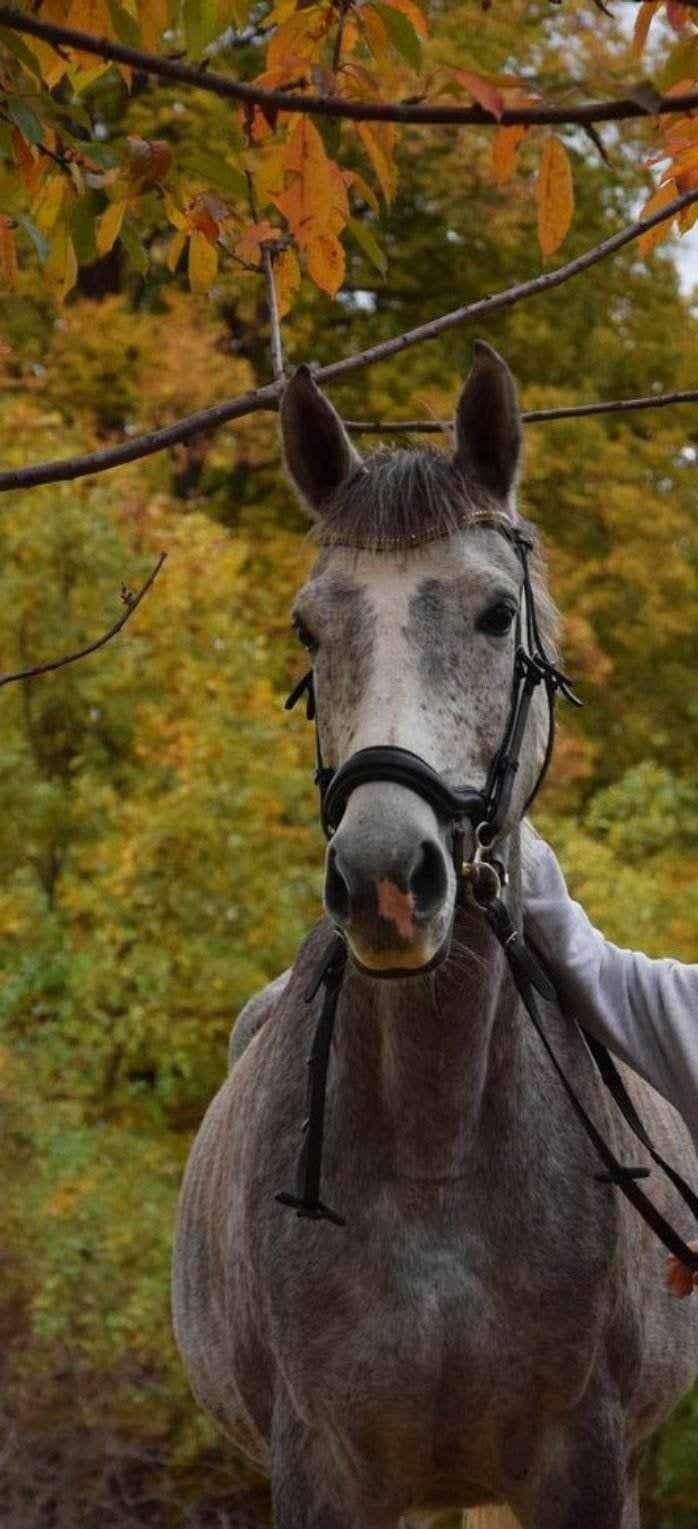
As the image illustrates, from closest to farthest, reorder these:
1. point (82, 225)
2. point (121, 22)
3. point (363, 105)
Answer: point (363, 105) → point (121, 22) → point (82, 225)

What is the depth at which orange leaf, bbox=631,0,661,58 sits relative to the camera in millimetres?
2613

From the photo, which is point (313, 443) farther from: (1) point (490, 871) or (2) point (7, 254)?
(1) point (490, 871)

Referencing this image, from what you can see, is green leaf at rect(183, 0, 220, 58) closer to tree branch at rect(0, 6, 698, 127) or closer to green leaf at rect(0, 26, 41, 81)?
green leaf at rect(0, 26, 41, 81)

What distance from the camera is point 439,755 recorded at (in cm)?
324

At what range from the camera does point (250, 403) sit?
2.84 m

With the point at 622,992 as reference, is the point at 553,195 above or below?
above

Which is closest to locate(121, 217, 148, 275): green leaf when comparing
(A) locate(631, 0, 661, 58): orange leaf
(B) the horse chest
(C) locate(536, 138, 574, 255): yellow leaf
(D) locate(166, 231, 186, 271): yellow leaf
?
(D) locate(166, 231, 186, 271): yellow leaf

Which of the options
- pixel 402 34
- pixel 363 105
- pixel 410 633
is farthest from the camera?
pixel 410 633

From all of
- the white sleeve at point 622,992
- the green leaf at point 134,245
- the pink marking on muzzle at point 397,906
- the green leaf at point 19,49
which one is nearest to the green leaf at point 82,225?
the green leaf at point 134,245

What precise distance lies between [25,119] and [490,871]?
1.42m

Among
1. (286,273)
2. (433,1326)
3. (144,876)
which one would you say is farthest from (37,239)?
(144,876)

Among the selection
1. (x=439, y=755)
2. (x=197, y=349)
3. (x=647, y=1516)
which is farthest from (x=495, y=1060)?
(x=197, y=349)

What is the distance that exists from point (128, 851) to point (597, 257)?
748 cm

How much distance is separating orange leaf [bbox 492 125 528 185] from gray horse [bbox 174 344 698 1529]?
2.16 feet
